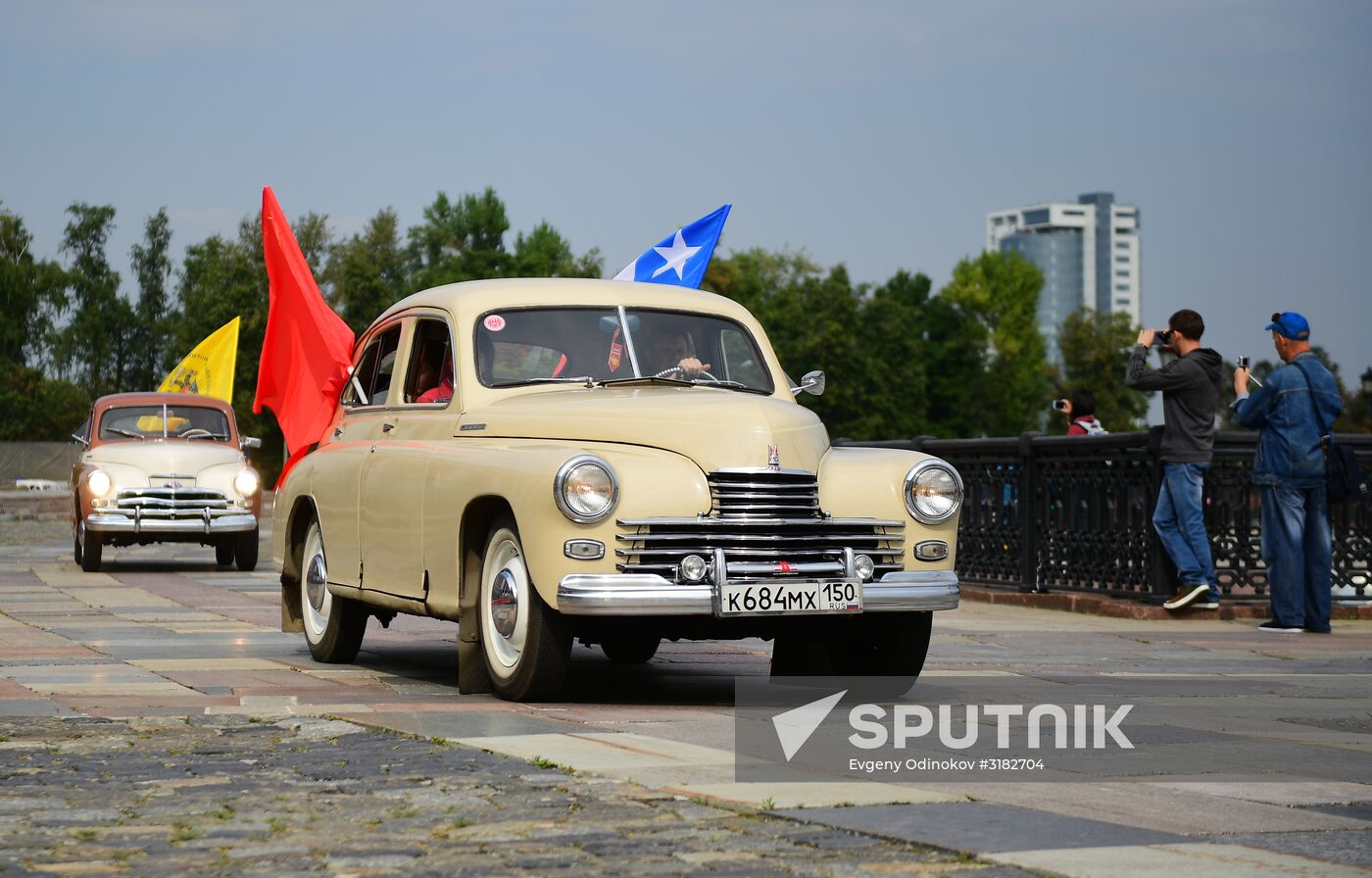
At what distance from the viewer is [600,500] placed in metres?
8.14

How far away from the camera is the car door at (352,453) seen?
33.7 feet

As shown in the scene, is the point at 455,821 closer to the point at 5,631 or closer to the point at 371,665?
the point at 371,665

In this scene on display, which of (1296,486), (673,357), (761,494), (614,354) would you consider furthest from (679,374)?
(1296,486)

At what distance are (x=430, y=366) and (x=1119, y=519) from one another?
6955mm

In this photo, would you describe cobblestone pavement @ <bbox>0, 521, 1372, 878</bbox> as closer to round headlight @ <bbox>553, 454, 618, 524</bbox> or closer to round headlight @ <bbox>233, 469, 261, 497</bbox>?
round headlight @ <bbox>553, 454, 618, 524</bbox>

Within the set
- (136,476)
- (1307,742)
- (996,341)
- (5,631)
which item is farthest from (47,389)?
(1307,742)

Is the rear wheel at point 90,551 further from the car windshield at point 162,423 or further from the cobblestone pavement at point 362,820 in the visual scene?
the cobblestone pavement at point 362,820

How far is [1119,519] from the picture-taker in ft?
49.9

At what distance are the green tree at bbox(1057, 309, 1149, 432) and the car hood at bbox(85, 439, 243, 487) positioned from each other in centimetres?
8887

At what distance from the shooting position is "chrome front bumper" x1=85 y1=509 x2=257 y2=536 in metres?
20.9

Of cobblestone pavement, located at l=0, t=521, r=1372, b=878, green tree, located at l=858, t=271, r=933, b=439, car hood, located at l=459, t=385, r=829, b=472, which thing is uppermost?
green tree, located at l=858, t=271, r=933, b=439

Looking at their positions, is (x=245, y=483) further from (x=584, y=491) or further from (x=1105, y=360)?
(x=1105, y=360)

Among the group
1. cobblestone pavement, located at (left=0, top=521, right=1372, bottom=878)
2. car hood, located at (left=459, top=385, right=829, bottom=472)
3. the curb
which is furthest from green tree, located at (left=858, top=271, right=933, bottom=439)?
car hood, located at (left=459, top=385, right=829, bottom=472)

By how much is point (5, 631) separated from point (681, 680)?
4.89 meters
